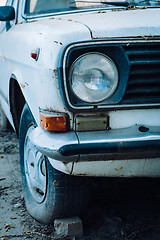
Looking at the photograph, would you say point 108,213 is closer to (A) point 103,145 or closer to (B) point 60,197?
(B) point 60,197

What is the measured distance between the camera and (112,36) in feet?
5.96

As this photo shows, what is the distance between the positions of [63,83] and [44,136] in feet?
1.08

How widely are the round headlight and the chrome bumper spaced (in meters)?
0.21

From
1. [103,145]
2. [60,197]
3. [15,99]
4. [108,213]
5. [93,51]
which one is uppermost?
[93,51]

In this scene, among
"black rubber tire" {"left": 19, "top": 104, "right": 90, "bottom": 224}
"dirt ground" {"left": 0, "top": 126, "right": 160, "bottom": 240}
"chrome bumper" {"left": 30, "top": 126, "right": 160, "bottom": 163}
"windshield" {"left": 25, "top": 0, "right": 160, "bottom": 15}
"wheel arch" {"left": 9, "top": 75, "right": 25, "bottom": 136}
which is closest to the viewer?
"chrome bumper" {"left": 30, "top": 126, "right": 160, "bottom": 163}

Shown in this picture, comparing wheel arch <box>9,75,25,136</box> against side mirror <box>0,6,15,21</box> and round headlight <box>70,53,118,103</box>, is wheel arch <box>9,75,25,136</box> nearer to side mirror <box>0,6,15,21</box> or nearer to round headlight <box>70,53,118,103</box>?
side mirror <box>0,6,15,21</box>

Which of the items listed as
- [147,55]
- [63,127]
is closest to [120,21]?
[147,55]

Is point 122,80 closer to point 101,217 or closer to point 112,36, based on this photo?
point 112,36

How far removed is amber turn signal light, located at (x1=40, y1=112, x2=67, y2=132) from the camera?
1.88 meters

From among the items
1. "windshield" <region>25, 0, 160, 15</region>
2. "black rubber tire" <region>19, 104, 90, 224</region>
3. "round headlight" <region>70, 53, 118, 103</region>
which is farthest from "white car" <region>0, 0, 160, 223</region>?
"windshield" <region>25, 0, 160, 15</region>

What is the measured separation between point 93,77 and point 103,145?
0.37m

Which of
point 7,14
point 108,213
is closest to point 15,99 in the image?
point 7,14

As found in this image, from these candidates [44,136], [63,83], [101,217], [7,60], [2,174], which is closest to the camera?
[63,83]

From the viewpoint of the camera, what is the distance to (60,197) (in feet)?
7.57
